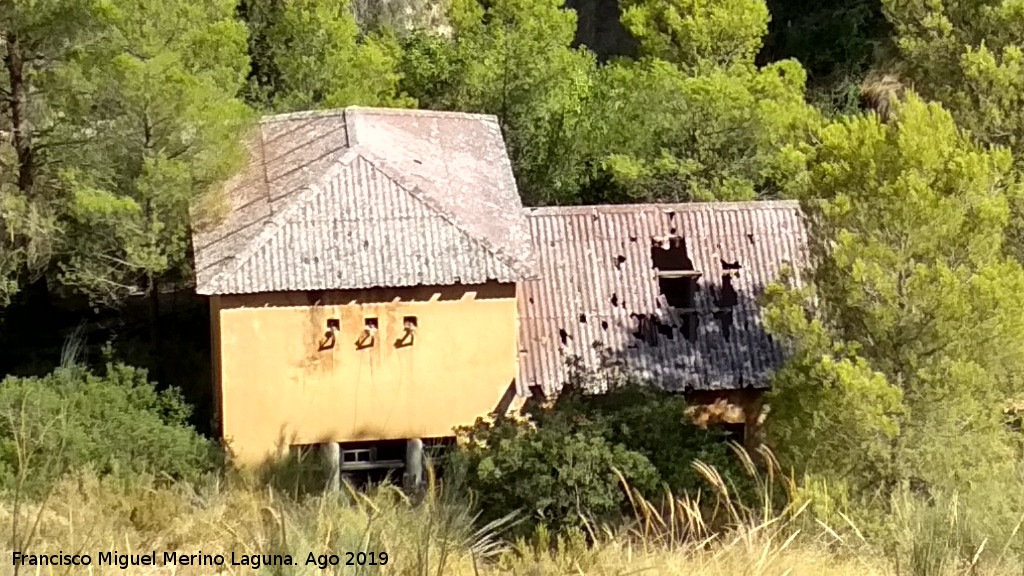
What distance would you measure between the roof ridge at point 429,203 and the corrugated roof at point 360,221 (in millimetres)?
14

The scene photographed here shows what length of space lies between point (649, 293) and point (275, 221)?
5392 mm

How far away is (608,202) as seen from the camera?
20922mm

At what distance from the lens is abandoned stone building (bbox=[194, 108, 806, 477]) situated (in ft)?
50.2

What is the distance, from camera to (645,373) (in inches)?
641

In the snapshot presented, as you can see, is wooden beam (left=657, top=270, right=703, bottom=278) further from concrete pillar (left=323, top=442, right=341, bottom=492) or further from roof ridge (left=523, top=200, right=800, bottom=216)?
concrete pillar (left=323, top=442, right=341, bottom=492)

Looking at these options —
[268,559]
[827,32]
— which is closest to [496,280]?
[268,559]

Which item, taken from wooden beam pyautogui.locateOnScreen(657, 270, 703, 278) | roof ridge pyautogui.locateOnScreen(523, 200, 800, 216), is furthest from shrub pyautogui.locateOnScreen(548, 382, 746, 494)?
roof ridge pyautogui.locateOnScreen(523, 200, 800, 216)

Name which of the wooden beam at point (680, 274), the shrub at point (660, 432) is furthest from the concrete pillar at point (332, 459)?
the wooden beam at point (680, 274)

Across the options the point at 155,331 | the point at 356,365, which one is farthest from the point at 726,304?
the point at 155,331

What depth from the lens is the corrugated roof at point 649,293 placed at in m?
16.5

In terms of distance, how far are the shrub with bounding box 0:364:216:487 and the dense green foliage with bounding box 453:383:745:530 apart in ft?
11.8

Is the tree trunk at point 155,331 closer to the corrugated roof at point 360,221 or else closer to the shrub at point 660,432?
→ the corrugated roof at point 360,221

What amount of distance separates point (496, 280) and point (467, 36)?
7.92 meters

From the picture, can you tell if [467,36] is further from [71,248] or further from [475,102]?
[71,248]
